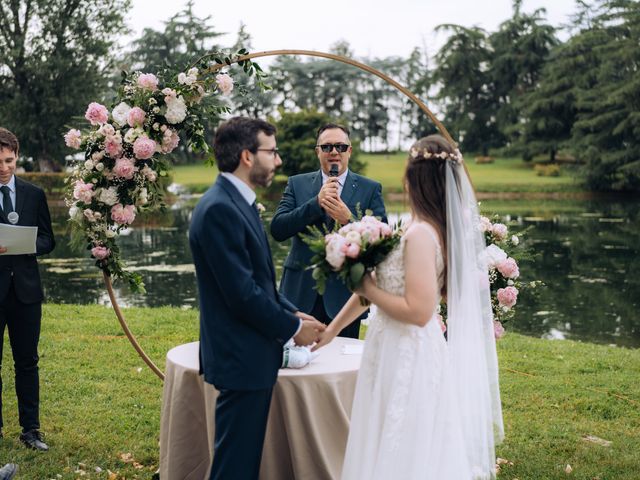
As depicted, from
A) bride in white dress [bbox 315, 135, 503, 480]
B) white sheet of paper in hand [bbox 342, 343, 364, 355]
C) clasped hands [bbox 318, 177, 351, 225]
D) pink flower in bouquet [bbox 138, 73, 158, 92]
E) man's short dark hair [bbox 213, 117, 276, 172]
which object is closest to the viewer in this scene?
man's short dark hair [bbox 213, 117, 276, 172]

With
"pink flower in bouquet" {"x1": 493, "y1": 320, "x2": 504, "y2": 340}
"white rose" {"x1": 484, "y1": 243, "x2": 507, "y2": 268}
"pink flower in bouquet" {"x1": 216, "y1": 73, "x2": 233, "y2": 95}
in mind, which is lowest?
"pink flower in bouquet" {"x1": 493, "y1": 320, "x2": 504, "y2": 340}

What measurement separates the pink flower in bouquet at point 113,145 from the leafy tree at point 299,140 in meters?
31.0

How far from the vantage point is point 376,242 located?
3680 millimetres

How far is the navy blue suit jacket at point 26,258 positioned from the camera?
207 inches

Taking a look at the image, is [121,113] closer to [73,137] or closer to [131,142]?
[131,142]

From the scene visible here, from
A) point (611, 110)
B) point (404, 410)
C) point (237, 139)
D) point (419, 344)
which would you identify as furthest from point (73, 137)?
point (611, 110)

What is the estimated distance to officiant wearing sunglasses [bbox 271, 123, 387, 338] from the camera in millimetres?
5246

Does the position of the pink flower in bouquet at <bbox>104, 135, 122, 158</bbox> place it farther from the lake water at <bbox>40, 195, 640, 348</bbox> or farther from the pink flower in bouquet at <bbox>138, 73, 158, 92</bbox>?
the lake water at <bbox>40, 195, 640, 348</bbox>

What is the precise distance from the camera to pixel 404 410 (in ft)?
12.2

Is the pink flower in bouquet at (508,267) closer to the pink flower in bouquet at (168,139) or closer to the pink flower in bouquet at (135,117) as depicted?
the pink flower in bouquet at (168,139)

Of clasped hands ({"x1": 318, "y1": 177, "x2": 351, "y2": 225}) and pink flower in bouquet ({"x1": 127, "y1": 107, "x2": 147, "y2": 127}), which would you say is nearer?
clasped hands ({"x1": 318, "y1": 177, "x2": 351, "y2": 225})

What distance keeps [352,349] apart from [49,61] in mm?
34734

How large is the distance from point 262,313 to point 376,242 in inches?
26.8

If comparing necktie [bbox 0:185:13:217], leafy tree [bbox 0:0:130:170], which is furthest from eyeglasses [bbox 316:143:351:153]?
leafy tree [bbox 0:0:130:170]
